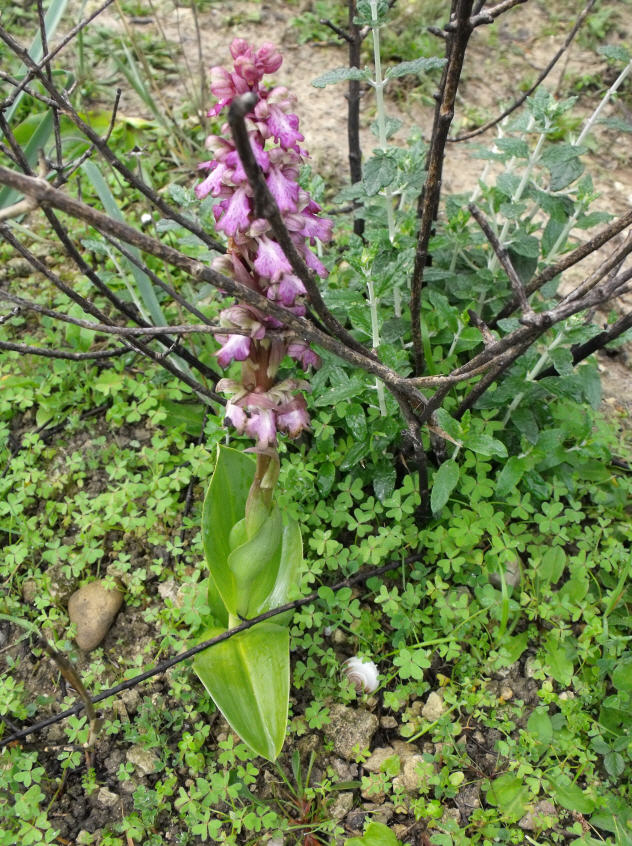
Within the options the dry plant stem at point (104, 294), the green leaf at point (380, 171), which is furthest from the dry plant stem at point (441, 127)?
the dry plant stem at point (104, 294)

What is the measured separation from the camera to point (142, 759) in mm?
1820

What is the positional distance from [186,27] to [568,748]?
15.4 ft

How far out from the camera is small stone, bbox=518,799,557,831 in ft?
5.43

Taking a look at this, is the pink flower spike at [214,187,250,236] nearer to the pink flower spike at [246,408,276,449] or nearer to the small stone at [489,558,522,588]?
the pink flower spike at [246,408,276,449]

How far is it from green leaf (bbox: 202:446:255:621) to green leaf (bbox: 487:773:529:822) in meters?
0.87

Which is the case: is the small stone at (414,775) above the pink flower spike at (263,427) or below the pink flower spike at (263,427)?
below

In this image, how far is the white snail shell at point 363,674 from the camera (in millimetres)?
1857

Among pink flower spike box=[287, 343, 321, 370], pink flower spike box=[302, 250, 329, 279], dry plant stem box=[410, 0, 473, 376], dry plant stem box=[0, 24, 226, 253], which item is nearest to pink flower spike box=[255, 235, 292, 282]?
pink flower spike box=[302, 250, 329, 279]

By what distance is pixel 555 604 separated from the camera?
1.96 meters

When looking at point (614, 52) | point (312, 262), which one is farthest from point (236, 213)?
point (614, 52)

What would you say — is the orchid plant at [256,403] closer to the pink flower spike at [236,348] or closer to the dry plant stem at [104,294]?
the pink flower spike at [236,348]

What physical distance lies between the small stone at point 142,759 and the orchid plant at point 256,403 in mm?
369

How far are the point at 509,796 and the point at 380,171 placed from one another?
1741 mm

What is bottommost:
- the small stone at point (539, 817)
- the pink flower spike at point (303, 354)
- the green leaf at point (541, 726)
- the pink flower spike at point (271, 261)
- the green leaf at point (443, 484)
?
the small stone at point (539, 817)
